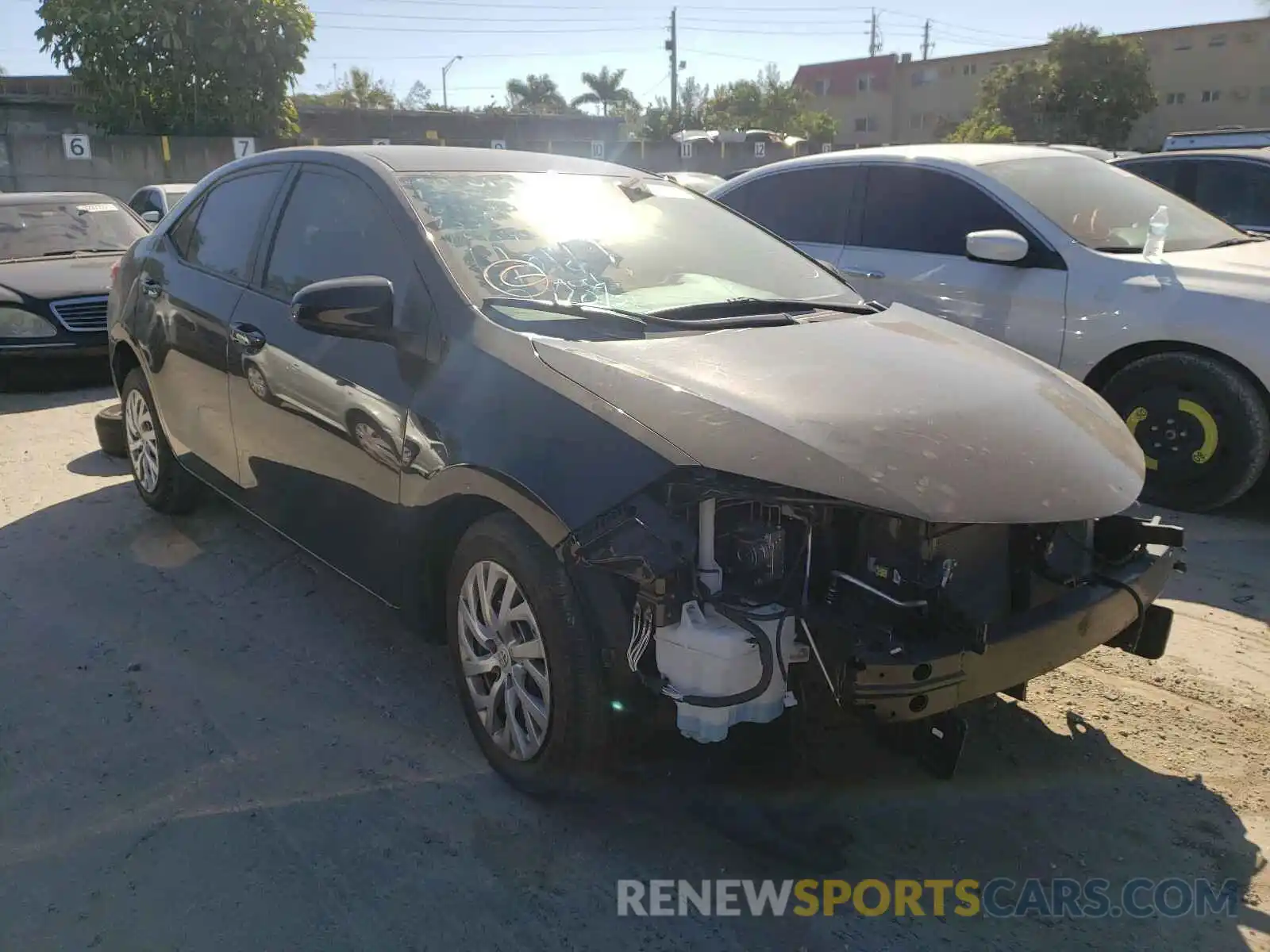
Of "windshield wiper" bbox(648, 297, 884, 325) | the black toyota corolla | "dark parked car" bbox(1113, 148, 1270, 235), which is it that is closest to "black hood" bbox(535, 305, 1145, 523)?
the black toyota corolla

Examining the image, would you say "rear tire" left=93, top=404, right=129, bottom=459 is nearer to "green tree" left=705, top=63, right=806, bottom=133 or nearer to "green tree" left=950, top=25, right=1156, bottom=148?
"green tree" left=950, top=25, right=1156, bottom=148

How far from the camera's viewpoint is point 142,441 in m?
5.11

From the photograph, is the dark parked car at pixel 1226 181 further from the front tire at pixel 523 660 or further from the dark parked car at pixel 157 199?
the dark parked car at pixel 157 199

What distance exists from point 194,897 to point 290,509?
1.56m

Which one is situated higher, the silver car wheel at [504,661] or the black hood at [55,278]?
the black hood at [55,278]

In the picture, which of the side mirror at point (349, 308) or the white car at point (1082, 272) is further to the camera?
the white car at point (1082, 272)

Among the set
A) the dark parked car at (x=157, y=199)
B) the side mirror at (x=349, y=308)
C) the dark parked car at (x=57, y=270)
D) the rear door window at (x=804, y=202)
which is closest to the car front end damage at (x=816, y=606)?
the side mirror at (x=349, y=308)

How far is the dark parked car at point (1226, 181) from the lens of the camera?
25.0 ft

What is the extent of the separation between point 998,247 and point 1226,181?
3.92 metres

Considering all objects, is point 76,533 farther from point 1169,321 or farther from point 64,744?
point 1169,321

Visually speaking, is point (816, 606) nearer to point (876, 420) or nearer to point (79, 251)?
point (876, 420)

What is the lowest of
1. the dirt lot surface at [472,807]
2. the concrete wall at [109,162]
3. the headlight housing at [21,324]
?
the dirt lot surface at [472,807]

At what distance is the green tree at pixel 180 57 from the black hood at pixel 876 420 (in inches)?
808

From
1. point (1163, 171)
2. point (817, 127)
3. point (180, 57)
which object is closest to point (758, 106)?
point (817, 127)
